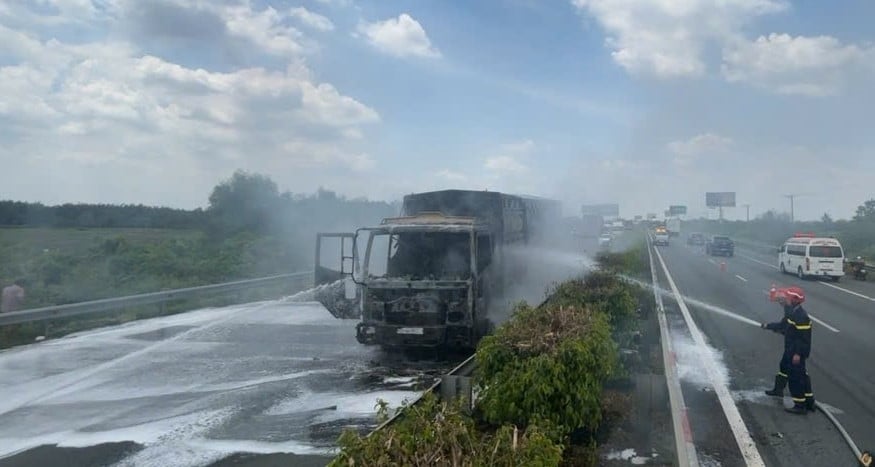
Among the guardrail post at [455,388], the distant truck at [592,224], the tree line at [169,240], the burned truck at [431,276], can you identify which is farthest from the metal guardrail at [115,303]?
the distant truck at [592,224]

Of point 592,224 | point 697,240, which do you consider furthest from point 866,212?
point 592,224

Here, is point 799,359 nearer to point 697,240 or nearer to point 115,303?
point 115,303

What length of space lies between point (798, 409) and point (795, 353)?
25.4 inches

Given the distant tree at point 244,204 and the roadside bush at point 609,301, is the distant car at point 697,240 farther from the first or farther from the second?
the roadside bush at point 609,301

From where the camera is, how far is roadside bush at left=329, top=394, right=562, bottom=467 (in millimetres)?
3424

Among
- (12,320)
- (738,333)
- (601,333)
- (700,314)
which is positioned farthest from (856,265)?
(12,320)

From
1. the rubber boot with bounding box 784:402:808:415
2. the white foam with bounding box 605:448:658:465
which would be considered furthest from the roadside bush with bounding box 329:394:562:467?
the rubber boot with bounding box 784:402:808:415

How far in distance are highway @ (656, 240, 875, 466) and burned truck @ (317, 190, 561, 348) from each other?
343 centimetres

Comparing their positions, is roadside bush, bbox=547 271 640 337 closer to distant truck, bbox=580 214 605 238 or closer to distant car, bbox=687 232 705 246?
distant truck, bbox=580 214 605 238

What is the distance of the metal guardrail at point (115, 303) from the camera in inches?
490

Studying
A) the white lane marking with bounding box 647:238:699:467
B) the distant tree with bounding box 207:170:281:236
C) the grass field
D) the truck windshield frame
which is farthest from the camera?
the distant tree with bounding box 207:170:281:236

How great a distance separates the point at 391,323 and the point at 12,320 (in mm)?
6817

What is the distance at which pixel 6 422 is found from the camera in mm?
7738

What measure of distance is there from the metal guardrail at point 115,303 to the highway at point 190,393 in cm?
51
